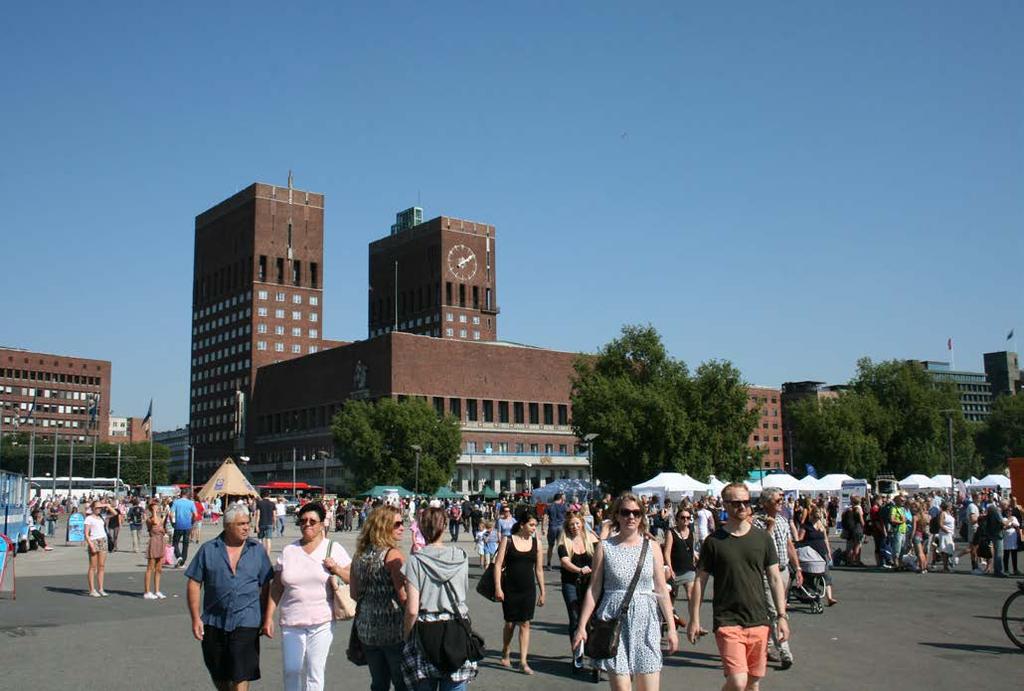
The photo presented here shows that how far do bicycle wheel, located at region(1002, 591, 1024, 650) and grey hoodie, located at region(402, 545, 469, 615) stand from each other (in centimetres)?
760

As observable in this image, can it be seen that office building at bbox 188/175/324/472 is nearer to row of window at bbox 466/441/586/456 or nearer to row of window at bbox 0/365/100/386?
row of window at bbox 0/365/100/386

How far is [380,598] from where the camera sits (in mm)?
6598

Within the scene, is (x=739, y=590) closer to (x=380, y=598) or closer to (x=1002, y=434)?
(x=380, y=598)

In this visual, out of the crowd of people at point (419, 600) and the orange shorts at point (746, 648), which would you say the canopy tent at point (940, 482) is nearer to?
the crowd of people at point (419, 600)

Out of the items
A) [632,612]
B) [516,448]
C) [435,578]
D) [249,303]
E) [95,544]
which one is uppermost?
[249,303]

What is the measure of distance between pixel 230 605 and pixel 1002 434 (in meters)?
146

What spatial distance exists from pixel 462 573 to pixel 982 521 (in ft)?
63.6

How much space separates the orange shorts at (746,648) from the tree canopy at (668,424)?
194 feet

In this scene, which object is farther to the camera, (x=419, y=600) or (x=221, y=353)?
(x=221, y=353)

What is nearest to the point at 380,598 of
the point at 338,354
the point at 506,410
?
the point at 506,410

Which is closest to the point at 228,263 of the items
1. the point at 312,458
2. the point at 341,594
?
the point at 312,458

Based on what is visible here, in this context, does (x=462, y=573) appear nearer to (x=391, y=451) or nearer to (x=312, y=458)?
(x=391, y=451)

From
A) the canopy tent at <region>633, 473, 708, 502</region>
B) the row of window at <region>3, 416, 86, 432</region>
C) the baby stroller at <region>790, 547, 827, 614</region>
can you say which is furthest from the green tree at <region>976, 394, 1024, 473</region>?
the row of window at <region>3, 416, 86, 432</region>

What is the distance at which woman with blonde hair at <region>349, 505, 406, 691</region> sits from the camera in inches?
257
